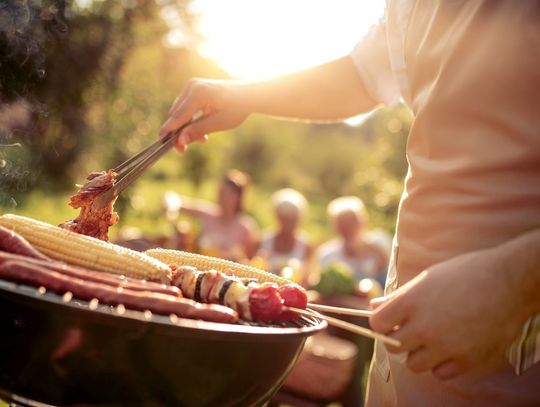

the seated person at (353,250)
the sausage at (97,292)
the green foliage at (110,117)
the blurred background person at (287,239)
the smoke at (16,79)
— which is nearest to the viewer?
the sausage at (97,292)

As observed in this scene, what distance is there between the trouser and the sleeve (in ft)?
2.98

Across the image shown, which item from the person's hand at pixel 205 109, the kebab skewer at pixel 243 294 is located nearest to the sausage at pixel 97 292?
the kebab skewer at pixel 243 294

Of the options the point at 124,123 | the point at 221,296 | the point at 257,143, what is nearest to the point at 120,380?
the point at 221,296

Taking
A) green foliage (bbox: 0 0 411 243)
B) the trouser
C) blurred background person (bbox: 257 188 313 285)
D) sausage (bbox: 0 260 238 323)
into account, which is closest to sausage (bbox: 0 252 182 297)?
sausage (bbox: 0 260 238 323)

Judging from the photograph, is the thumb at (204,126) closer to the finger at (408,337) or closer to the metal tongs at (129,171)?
the metal tongs at (129,171)

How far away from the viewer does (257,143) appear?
1980 inches

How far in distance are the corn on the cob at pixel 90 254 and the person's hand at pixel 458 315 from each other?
0.70 metres

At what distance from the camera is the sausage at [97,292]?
4.39 feet

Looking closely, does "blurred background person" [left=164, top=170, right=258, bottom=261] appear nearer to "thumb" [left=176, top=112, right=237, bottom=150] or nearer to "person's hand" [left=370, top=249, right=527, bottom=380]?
"thumb" [left=176, top=112, right=237, bottom=150]

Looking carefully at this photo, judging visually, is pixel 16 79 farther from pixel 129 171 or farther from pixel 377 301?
pixel 377 301

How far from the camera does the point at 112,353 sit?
1.27m

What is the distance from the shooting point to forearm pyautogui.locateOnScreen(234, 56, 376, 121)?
2285 mm

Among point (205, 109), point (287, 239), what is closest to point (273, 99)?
point (205, 109)

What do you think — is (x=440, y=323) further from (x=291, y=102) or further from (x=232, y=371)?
(x=291, y=102)
